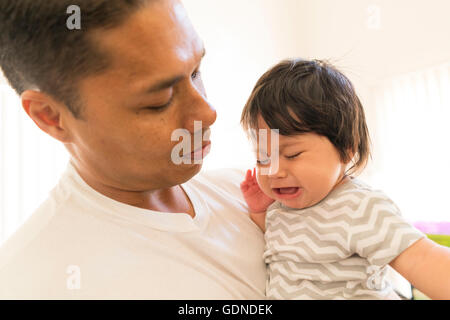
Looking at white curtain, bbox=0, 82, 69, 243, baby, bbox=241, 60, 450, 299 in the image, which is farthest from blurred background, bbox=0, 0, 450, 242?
baby, bbox=241, 60, 450, 299

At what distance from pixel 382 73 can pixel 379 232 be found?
3027 millimetres

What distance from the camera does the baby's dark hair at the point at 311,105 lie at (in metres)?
0.97

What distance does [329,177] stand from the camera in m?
0.98

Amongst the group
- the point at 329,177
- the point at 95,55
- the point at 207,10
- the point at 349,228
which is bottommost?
the point at 349,228

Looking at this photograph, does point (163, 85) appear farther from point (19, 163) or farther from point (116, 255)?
point (19, 163)

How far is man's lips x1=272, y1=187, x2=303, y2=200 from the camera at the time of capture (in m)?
1.00

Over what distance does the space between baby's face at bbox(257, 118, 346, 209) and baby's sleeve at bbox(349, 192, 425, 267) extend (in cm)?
11

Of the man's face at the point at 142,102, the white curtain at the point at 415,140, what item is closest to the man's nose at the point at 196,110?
the man's face at the point at 142,102

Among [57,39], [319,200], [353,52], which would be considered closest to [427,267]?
[319,200]

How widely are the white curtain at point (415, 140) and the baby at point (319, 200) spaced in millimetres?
2594

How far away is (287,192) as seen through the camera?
102cm
